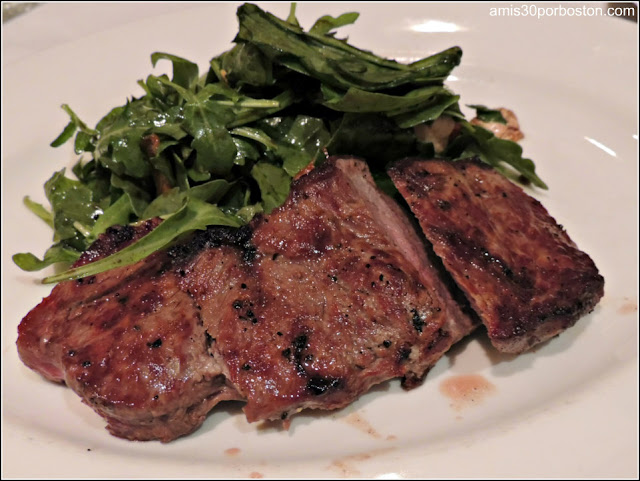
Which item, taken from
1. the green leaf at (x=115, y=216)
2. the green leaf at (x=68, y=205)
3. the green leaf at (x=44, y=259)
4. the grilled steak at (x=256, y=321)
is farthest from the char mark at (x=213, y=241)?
the green leaf at (x=68, y=205)

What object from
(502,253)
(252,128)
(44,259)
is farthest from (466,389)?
(44,259)

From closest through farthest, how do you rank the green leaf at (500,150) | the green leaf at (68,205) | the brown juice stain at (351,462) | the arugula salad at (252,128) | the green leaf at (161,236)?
the brown juice stain at (351,462)
the green leaf at (161,236)
the arugula salad at (252,128)
the green leaf at (68,205)
the green leaf at (500,150)

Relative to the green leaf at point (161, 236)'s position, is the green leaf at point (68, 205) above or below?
below

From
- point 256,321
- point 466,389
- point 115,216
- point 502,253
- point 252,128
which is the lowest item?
point 466,389

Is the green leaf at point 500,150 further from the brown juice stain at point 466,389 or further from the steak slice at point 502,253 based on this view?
the brown juice stain at point 466,389

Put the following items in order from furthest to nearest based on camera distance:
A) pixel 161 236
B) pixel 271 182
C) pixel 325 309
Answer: pixel 271 182 < pixel 161 236 < pixel 325 309

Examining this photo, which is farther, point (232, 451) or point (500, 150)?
point (500, 150)

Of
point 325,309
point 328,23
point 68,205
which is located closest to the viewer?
point 325,309

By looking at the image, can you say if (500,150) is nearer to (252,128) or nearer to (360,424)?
(252,128)
